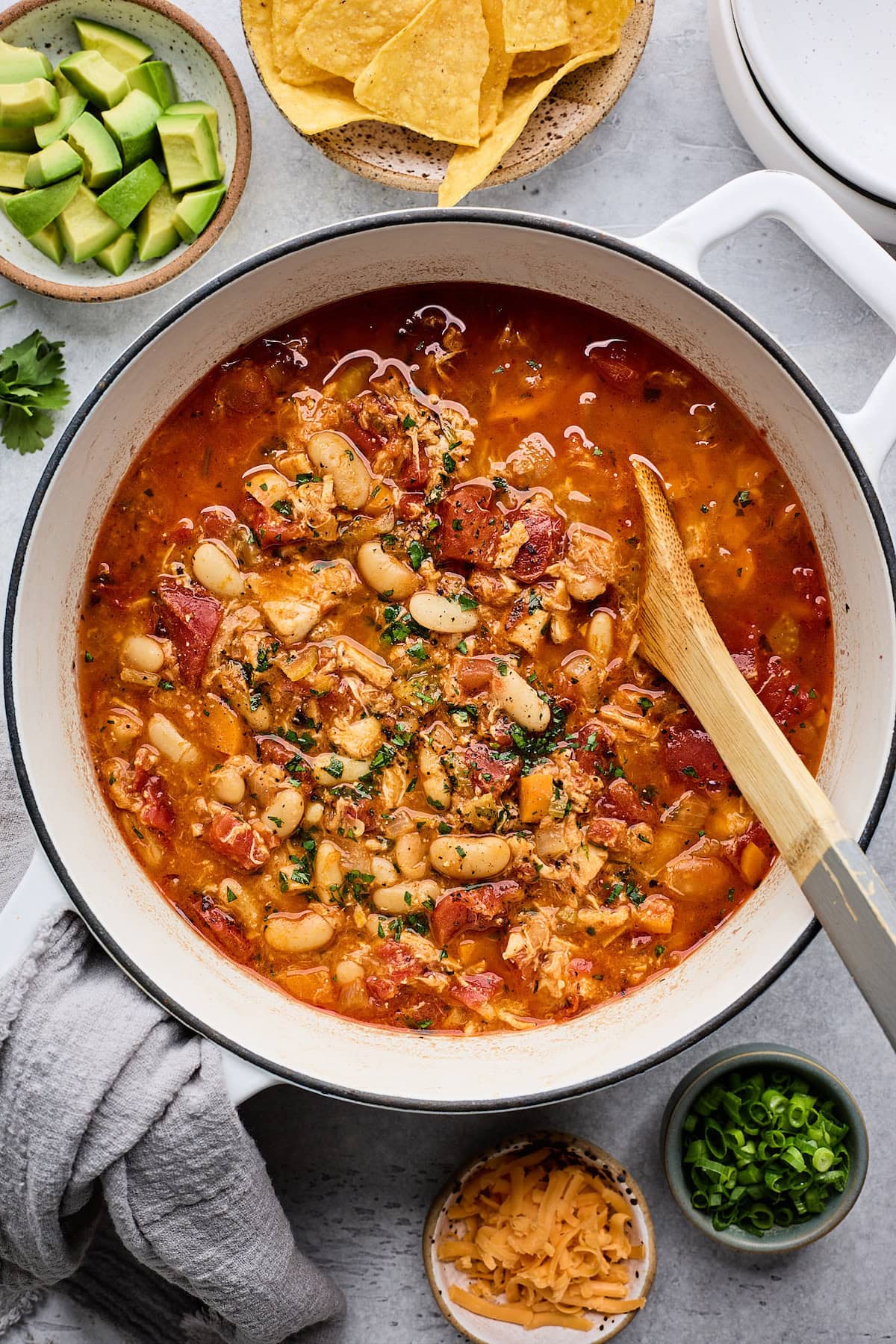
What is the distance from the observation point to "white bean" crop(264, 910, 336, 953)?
3.17m

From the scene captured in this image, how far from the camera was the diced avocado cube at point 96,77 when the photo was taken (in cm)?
338

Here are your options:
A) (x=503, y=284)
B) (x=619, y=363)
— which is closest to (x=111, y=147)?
(x=503, y=284)

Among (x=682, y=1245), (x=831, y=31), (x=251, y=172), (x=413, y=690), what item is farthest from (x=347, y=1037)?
(x=831, y=31)

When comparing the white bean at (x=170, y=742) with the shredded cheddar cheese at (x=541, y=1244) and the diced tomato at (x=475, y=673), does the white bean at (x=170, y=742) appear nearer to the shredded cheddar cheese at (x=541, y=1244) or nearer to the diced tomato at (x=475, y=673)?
the diced tomato at (x=475, y=673)

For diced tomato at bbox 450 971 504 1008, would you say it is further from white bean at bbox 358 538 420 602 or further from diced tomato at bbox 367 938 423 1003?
white bean at bbox 358 538 420 602

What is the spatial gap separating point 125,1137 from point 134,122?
288 centimetres

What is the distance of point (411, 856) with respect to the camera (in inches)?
126

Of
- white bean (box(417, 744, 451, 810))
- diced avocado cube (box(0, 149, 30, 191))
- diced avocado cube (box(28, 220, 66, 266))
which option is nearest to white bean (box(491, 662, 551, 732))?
white bean (box(417, 744, 451, 810))

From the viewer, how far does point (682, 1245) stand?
12.0 feet

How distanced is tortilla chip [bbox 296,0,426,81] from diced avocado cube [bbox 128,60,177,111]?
0.51m

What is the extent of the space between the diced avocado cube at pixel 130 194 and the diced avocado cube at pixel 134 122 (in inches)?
2.4

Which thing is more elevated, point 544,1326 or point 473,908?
point 473,908

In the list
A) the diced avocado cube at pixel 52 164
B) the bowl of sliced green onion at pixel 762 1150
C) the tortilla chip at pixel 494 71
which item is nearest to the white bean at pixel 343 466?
the tortilla chip at pixel 494 71

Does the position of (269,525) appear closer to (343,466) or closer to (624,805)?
(343,466)
